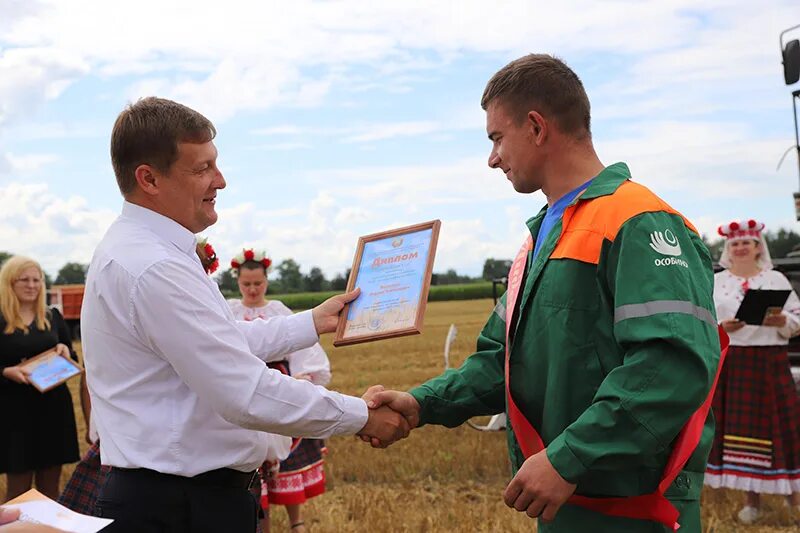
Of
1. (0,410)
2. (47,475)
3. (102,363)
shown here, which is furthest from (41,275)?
(102,363)

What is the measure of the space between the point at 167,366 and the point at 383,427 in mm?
956

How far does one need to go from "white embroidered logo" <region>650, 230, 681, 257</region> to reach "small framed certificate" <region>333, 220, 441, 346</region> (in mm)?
1114

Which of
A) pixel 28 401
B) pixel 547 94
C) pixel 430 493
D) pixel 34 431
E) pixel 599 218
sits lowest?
pixel 430 493

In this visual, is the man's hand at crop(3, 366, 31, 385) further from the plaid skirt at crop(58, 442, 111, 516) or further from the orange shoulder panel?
the orange shoulder panel

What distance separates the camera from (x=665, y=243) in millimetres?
Result: 2648

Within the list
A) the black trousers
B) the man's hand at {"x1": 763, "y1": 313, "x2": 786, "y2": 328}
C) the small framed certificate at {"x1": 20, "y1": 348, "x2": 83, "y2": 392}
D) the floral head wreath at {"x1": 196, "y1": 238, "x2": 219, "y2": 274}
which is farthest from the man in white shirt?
the man's hand at {"x1": 763, "y1": 313, "x2": 786, "y2": 328}

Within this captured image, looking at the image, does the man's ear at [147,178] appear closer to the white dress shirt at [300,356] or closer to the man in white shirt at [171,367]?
the man in white shirt at [171,367]

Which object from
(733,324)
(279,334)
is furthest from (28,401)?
(733,324)

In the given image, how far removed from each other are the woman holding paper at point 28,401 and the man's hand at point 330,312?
4261 mm

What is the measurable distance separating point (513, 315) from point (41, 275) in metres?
5.95

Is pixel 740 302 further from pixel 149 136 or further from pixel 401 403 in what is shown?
pixel 149 136

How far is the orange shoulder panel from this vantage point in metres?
2.71

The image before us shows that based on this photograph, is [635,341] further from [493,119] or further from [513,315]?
[493,119]

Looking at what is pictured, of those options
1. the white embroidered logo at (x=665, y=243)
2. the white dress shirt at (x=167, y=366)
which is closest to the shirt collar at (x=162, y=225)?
the white dress shirt at (x=167, y=366)
